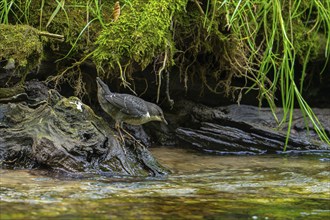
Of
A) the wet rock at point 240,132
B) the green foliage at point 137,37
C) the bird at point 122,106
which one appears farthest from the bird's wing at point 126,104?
the wet rock at point 240,132

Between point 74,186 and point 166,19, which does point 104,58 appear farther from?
point 74,186

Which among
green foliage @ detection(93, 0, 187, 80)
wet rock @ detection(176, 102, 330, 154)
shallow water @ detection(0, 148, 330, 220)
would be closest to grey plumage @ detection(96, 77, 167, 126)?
green foliage @ detection(93, 0, 187, 80)

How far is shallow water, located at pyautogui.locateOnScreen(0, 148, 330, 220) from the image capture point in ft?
9.79

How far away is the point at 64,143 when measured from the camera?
4.09m

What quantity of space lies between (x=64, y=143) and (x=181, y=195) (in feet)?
3.20

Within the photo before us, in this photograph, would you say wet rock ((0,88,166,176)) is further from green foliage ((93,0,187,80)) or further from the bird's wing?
green foliage ((93,0,187,80))

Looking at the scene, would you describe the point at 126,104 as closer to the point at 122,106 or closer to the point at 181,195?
the point at 122,106

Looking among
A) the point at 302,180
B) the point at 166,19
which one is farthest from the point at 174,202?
the point at 166,19

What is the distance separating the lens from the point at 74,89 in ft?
17.3

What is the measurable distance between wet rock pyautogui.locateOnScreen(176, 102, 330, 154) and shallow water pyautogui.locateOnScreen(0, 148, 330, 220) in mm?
789

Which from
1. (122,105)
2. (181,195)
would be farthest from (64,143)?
(181,195)

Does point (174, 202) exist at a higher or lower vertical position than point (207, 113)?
lower

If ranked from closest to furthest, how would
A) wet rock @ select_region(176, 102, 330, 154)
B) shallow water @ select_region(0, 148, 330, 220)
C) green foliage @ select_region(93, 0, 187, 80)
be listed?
shallow water @ select_region(0, 148, 330, 220), green foliage @ select_region(93, 0, 187, 80), wet rock @ select_region(176, 102, 330, 154)

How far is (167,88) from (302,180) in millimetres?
1578
